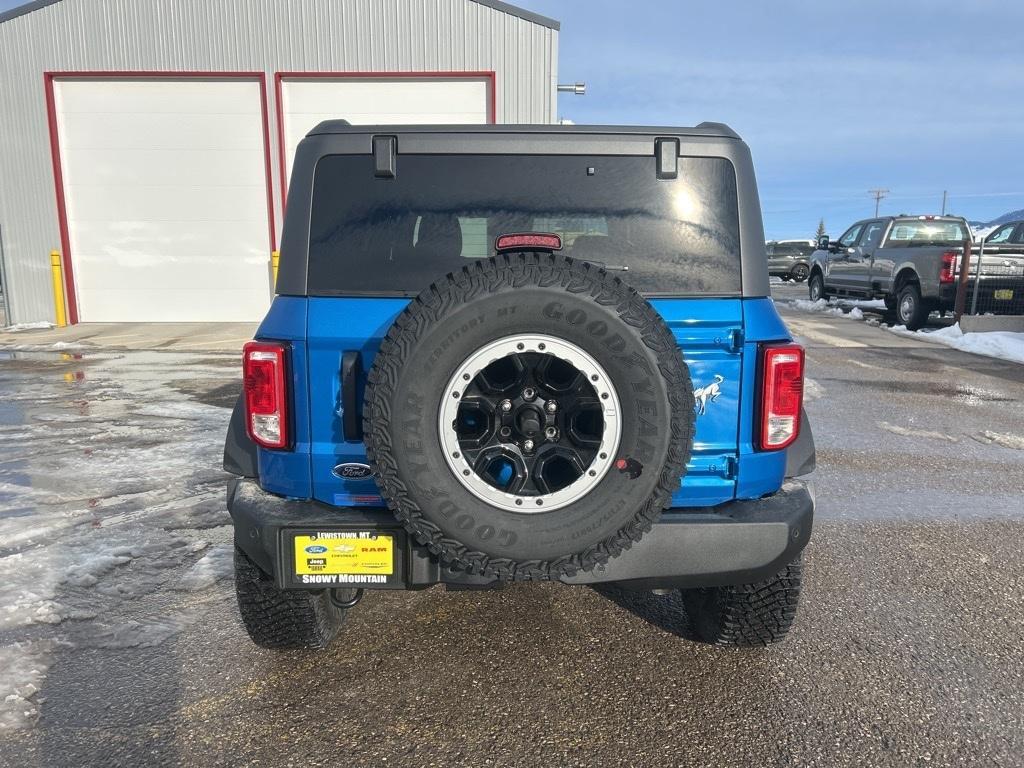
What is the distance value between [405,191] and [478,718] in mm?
1752

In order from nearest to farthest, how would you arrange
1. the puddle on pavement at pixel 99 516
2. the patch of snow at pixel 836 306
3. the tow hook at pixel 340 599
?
the tow hook at pixel 340 599, the puddle on pavement at pixel 99 516, the patch of snow at pixel 836 306

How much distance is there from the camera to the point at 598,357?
79.7 inches

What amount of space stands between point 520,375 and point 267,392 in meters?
0.85

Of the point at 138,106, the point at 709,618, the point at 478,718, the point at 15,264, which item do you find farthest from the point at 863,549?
the point at 15,264

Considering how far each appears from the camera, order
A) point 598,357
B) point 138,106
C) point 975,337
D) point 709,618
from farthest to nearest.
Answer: point 138,106
point 975,337
point 709,618
point 598,357

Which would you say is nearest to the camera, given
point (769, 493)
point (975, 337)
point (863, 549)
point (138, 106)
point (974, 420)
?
point (769, 493)

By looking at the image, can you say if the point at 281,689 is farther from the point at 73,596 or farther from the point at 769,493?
the point at 769,493

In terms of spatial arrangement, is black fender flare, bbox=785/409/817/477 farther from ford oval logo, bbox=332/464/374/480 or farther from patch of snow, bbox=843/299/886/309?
patch of snow, bbox=843/299/886/309

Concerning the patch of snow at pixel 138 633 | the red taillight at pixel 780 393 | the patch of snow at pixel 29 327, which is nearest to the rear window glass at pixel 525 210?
the red taillight at pixel 780 393

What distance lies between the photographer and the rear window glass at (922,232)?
14375 millimetres

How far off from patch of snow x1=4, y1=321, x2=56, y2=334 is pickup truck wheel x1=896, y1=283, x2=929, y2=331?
632 inches

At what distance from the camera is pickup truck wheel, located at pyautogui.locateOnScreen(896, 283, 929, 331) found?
43.7 ft

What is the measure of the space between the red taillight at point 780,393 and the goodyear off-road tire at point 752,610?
503 millimetres

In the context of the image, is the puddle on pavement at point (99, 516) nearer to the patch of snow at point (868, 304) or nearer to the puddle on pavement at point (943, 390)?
the puddle on pavement at point (943, 390)
